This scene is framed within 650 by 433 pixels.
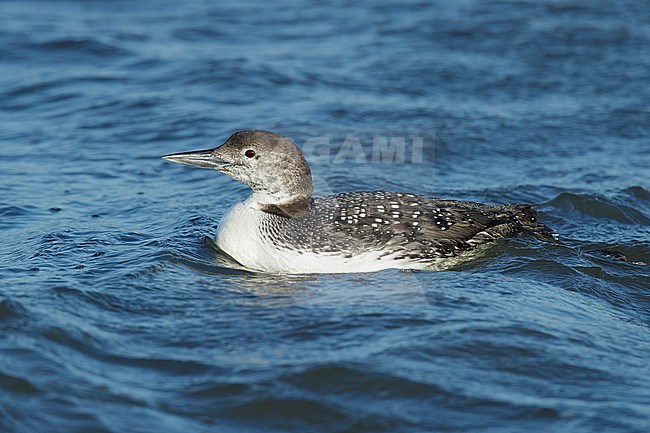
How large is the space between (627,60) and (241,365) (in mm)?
8862

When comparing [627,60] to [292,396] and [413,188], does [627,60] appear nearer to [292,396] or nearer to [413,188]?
[413,188]

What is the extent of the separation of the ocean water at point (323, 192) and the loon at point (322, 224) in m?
0.13

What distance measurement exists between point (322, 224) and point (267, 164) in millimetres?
595

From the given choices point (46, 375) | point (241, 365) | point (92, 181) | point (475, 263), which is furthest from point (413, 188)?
point (46, 375)

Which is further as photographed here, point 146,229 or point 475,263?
point 146,229

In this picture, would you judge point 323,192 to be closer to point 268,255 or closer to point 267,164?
point 267,164

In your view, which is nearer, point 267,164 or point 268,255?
point 268,255

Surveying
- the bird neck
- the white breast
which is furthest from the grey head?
the white breast

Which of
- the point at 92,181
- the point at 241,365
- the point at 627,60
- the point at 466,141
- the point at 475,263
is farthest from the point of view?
the point at 627,60

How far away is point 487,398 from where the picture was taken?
505cm

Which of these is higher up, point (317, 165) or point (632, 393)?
point (317, 165)

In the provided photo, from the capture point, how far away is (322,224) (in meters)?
6.71

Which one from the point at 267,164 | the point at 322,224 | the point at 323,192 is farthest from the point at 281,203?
the point at 323,192

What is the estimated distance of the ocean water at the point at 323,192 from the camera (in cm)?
507
